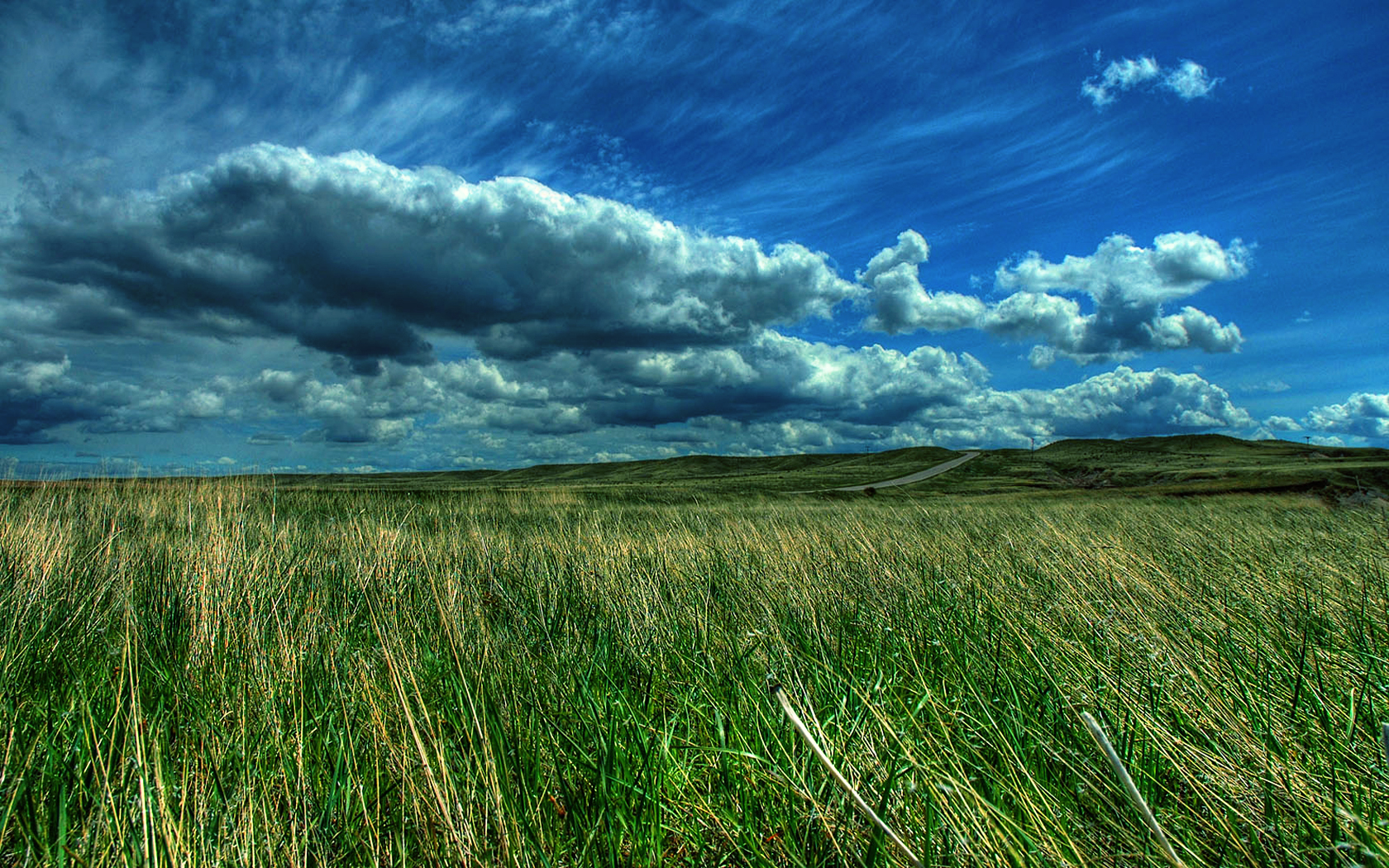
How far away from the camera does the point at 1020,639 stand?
406 cm

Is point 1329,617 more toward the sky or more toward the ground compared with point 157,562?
more toward the ground

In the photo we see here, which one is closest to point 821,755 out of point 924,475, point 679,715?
point 679,715

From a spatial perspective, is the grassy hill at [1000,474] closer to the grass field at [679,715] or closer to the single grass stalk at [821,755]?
the grass field at [679,715]

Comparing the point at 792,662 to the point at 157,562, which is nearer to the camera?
the point at 792,662

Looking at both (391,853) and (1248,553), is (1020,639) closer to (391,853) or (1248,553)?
(391,853)

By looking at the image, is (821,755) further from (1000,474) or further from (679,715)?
(1000,474)

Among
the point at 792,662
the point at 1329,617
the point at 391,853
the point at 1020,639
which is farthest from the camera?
the point at 1329,617

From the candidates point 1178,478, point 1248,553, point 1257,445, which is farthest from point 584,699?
point 1257,445

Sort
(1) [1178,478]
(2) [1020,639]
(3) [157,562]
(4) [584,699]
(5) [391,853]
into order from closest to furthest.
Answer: (5) [391,853] < (4) [584,699] < (2) [1020,639] < (3) [157,562] < (1) [1178,478]

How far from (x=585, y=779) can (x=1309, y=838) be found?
2.34m

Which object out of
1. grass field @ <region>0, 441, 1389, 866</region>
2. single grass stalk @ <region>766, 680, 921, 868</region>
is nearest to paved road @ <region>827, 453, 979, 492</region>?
grass field @ <region>0, 441, 1389, 866</region>

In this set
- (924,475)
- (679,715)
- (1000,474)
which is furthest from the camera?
(924,475)

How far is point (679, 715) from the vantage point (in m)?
3.40

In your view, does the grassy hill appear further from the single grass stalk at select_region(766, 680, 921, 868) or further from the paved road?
the single grass stalk at select_region(766, 680, 921, 868)
